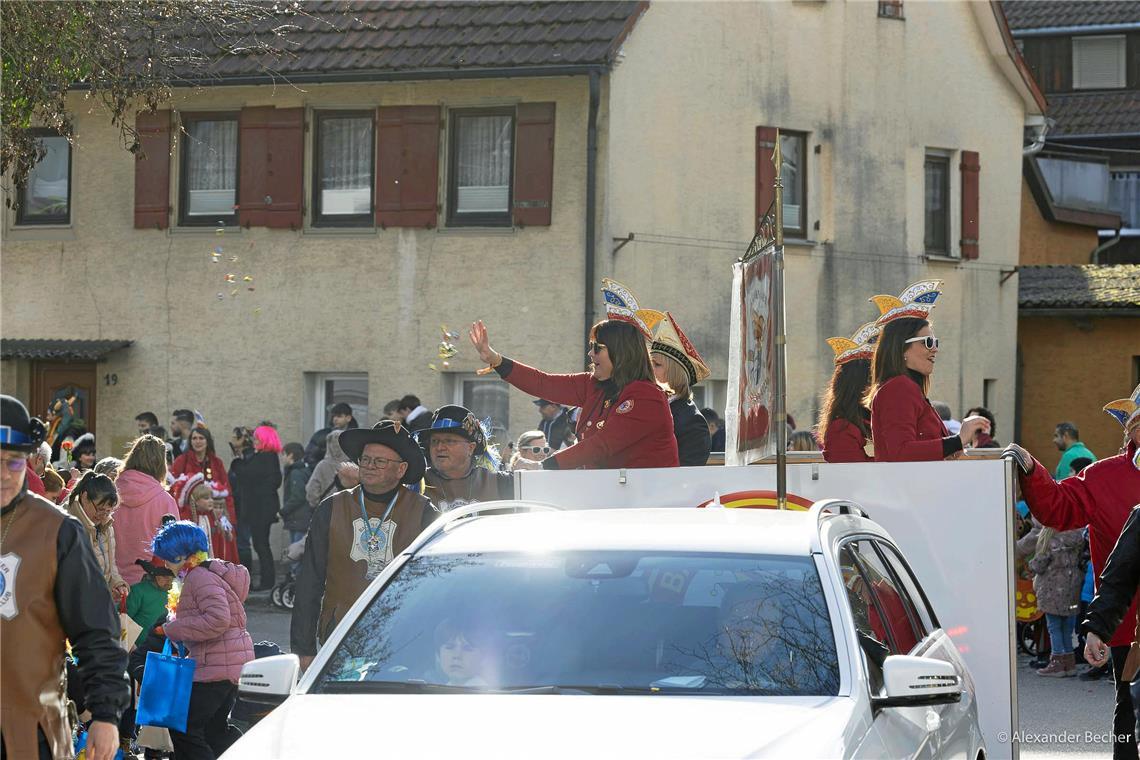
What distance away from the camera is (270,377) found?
23031 millimetres

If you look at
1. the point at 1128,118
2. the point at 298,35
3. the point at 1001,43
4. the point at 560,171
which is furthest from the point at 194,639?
the point at 1128,118

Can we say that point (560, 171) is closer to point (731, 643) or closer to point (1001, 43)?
point (1001, 43)

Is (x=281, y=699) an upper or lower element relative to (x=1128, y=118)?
lower

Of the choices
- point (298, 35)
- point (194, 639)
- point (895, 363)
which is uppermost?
point (298, 35)

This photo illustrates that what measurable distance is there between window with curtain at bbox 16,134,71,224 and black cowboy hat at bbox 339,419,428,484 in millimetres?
16712

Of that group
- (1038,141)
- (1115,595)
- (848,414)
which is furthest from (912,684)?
(1038,141)

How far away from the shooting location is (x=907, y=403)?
8.56m

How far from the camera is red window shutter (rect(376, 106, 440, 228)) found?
22219mm

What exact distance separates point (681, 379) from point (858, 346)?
3.91ft

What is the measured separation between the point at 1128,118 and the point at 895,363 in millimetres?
33764

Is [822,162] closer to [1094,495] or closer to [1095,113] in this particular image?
[1094,495]

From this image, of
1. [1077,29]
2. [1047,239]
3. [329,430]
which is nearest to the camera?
[329,430]

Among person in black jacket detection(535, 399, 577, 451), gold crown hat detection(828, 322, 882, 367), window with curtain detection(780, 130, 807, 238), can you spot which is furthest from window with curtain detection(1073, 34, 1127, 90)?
gold crown hat detection(828, 322, 882, 367)

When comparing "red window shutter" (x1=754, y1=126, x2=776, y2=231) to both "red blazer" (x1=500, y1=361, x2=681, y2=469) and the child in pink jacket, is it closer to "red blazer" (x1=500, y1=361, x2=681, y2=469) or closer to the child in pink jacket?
"red blazer" (x1=500, y1=361, x2=681, y2=469)
